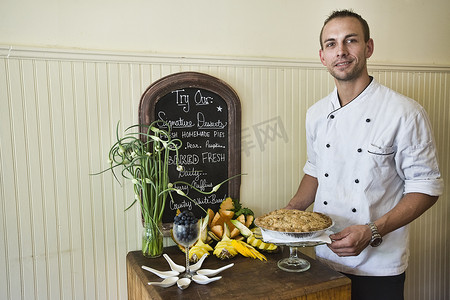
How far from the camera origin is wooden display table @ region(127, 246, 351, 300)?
1.40 m

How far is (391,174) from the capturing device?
69.8 inches

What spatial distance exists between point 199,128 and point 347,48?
2.53 feet

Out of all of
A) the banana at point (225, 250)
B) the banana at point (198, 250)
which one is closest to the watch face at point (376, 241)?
the banana at point (225, 250)

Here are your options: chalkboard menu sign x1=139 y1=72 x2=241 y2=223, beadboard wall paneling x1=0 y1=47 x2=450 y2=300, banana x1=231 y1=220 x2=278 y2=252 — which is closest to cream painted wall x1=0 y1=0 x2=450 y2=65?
beadboard wall paneling x1=0 y1=47 x2=450 y2=300

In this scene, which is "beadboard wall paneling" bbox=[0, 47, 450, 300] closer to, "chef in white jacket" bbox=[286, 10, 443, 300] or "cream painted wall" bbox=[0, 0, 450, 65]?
"cream painted wall" bbox=[0, 0, 450, 65]

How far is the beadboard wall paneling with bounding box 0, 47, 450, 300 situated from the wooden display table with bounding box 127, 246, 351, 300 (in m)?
0.25

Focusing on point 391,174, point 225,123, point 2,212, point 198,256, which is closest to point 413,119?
point 391,174

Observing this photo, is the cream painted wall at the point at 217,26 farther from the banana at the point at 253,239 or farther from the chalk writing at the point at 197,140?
the banana at the point at 253,239

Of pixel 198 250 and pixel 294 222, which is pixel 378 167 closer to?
pixel 294 222

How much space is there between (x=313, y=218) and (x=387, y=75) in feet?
4.37

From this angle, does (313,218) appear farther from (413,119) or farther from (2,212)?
(2,212)

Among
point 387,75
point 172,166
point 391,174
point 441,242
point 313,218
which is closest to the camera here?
point 313,218

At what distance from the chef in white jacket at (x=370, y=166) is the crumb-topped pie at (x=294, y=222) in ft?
0.33

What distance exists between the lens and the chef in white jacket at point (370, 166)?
168 centimetres
